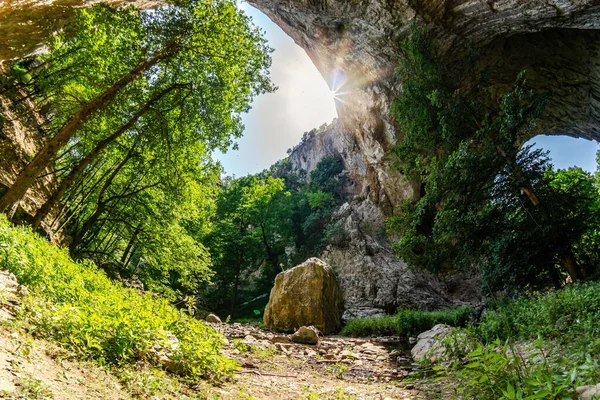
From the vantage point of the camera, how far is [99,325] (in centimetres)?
304

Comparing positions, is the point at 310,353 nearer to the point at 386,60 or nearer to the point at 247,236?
the point at 386,60

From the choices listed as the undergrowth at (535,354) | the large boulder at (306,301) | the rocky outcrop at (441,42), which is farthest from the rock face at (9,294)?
the rocky outcrop at (441,42)

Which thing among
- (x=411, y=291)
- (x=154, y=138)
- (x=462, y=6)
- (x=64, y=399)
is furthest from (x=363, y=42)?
(x=64, y=399)

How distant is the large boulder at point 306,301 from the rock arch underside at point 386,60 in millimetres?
5927

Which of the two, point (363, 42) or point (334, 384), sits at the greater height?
point (363, 42)

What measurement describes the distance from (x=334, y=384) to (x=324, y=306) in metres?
10.2

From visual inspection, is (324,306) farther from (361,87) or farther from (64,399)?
(361,87)

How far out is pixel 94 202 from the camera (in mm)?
14578

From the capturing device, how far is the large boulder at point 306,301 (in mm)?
14266

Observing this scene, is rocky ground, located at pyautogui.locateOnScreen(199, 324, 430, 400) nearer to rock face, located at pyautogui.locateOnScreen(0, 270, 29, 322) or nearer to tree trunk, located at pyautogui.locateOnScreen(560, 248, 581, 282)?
rock face, located at pyautogui.locateOnScreen(0, 270, 29, 322)

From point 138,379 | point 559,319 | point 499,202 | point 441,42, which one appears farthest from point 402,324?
point 441,42

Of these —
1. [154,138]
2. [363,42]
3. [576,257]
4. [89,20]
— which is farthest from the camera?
[363,42]

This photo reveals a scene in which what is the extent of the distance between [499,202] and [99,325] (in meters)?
12.3

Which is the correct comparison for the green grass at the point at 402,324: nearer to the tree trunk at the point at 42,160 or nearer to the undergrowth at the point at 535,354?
the undergrowth at the point at 535,354
